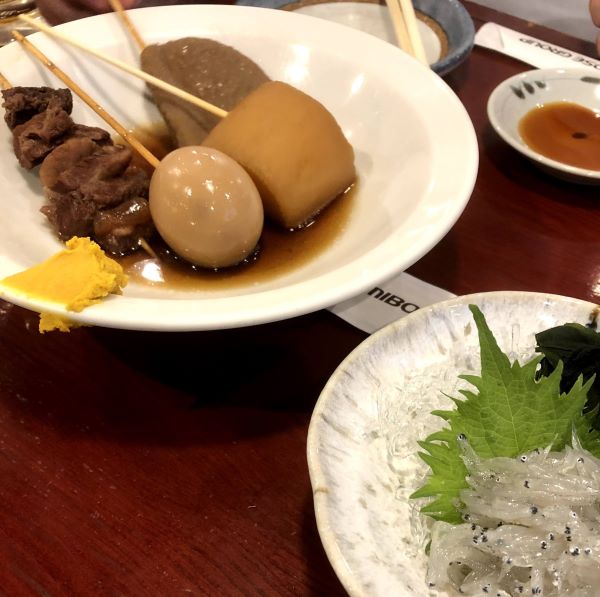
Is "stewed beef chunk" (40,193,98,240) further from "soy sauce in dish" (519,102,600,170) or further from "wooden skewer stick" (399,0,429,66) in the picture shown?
"soy sauce in dish" (519,102,600,170)

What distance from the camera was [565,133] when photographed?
7.37 feet

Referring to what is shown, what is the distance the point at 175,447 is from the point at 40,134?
1.00m

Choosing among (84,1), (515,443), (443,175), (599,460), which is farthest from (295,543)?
(84,1)

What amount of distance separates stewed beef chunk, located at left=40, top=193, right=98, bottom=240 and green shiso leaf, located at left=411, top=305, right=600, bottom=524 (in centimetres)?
107

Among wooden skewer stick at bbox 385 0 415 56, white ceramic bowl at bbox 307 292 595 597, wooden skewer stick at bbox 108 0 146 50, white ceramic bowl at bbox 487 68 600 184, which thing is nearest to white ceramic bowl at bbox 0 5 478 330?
wooden skewer stick at bbox 108 0 146 50

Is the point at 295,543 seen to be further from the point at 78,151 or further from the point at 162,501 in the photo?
the point at 78,151

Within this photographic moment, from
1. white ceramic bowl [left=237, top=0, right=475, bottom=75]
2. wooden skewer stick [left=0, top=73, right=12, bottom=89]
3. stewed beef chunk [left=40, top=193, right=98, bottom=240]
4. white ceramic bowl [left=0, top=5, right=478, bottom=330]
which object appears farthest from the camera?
white ceramic bowl [left=237, top=0, right=475, bottom=75]

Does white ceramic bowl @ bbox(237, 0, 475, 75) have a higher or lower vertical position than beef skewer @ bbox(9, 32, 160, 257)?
lower

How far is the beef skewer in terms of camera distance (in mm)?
1623

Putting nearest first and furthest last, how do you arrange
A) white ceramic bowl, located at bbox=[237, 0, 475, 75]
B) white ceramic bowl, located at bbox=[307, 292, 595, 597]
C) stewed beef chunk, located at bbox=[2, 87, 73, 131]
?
white ceramic bowl, located at bbox=[307, 292, 595, 597]
stewed beef chunk, located at bbox=[2, 87, 73, 131]
white ceramic bowl, located at bbox=[237, 0, 475, 75]

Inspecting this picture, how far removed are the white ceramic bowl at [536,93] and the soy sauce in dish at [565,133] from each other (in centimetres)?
3

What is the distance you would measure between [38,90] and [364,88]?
1.07 meters

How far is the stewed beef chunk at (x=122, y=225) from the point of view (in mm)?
1651

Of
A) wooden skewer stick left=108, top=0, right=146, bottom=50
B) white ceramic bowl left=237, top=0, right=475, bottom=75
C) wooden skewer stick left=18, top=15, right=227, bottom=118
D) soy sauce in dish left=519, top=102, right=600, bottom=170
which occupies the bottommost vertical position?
soy sauce in dish left=519, top=102, right=600, bottom=170
